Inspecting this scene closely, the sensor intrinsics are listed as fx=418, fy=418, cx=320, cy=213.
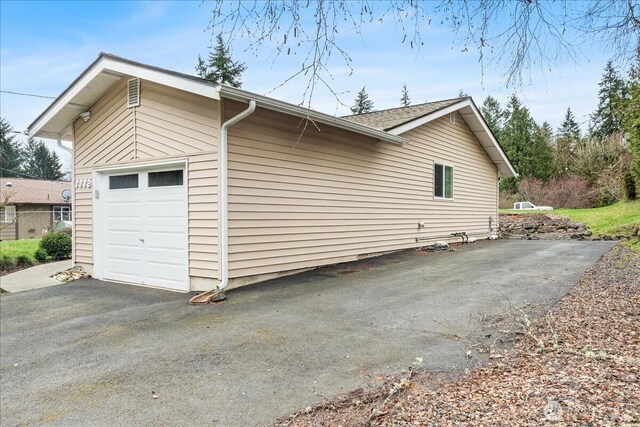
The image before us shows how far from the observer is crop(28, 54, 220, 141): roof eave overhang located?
6617 mm

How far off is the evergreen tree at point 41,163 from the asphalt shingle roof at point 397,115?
1916 inches

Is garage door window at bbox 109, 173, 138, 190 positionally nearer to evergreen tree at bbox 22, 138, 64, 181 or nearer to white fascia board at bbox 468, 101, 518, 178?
white fascia board at bbox 468, 101, 518, 178

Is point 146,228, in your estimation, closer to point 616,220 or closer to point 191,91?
point 191,91

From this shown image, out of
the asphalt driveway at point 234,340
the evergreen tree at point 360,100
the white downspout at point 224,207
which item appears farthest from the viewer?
the white downspout at point 224,207

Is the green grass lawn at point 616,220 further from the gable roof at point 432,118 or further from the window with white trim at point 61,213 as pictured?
the window with white trim at point 61,213

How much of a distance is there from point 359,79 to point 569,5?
1925mm

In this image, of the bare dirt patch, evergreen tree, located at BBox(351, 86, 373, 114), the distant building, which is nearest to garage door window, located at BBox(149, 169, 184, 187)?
evergreen tree, located at BBox(351, 86, 373, 114)

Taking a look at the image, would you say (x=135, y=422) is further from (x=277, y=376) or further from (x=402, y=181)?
(x=402, y=181)

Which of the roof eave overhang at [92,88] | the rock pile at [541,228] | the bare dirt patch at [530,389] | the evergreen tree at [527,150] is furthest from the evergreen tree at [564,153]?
the roof eave overhang at [92,88]

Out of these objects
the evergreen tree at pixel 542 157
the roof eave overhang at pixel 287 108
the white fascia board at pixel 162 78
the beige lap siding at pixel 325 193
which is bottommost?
the beige lap siding at pixel 325 193

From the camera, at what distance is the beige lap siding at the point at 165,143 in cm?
692

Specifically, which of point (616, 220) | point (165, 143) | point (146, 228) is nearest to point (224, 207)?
point (165, 143)

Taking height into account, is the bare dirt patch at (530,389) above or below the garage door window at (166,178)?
below

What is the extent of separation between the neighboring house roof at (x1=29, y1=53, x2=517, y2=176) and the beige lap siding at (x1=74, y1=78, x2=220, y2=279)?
331 millimetres
